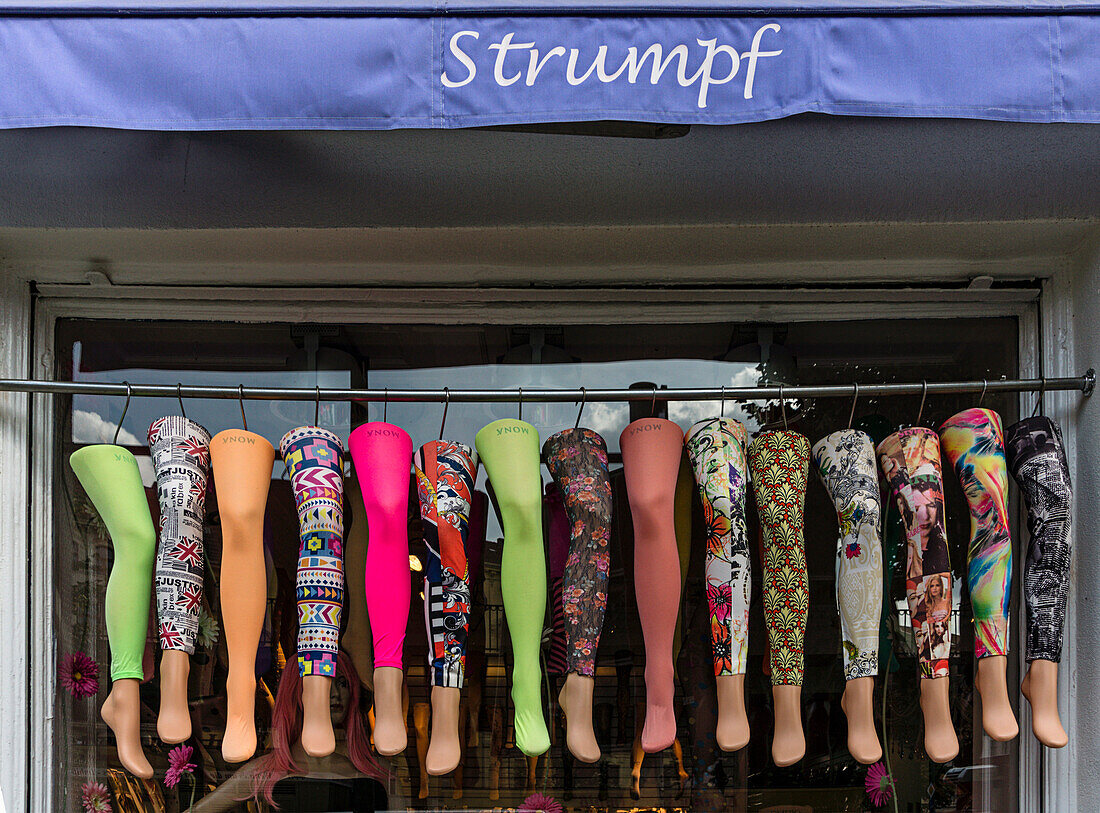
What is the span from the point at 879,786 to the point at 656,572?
102 cm

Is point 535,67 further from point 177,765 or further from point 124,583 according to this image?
point 177,765

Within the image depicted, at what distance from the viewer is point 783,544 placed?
7.36ft

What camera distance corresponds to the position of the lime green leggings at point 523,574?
214 cm

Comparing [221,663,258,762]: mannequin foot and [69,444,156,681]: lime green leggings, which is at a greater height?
[69,444,156,681]: lime green leggings

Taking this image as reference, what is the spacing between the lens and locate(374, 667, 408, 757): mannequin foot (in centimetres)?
208

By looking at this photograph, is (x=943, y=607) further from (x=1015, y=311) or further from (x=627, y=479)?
(x=1015, y=311)

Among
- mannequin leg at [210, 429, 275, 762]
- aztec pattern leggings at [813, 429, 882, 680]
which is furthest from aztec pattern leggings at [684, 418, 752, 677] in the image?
mannequin leg at [210, 429, 275, 762]

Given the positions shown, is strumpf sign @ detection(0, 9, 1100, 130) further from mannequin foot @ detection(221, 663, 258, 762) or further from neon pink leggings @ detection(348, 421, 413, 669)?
mannequin foot @ detection(221, 663, 258, 762)

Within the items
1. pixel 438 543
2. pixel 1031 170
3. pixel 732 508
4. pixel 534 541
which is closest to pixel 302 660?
pixel 438 543

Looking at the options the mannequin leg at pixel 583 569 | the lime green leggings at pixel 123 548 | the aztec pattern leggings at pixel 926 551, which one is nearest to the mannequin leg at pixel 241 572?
the lime green leggings at pixel 123 548

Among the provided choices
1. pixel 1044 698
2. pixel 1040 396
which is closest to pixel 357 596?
pixel 1044 698

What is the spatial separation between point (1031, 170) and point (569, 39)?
131 cm

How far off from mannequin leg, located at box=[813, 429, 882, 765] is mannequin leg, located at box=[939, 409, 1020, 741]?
10.2 inches

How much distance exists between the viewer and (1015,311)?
268 centimetres
